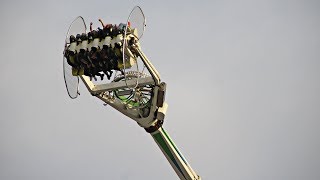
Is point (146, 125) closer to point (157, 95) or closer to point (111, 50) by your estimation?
point (157, 95)

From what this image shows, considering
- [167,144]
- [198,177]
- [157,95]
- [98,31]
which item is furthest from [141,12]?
[198,177]

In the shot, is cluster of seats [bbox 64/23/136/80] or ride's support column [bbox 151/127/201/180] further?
ride's support column [bbox 151/127/201/180]

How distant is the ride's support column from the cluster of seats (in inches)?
319

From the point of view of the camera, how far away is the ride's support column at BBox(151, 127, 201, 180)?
49.8 meters

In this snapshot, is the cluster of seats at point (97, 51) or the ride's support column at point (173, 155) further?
the ride's support column at point (173, 155)

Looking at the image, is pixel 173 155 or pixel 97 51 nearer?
pixel 97 51

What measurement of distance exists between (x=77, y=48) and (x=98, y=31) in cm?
188

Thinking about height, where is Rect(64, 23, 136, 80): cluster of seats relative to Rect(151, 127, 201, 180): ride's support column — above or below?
above

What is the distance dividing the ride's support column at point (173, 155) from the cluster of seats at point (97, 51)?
8.09 m

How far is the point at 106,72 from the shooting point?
4347 cm

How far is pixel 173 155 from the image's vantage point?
50.0 metres

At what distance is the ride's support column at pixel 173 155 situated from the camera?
163 ft

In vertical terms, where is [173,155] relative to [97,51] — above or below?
below

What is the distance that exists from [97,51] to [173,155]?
1191 centimetres
